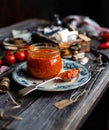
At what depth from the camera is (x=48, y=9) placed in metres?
2.95

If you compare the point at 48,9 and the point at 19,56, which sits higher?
the point at 19,56

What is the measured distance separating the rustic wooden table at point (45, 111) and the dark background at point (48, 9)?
1.77m

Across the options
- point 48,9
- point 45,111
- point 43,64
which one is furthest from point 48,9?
point 45,111

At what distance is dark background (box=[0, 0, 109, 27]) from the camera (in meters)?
2.62

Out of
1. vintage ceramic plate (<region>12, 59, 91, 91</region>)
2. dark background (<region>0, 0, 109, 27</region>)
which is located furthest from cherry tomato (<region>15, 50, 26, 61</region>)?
dark background (<region>0, 0, 109, 27</region>)

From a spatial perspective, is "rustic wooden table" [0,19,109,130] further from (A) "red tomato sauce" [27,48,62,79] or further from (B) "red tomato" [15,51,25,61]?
(B) "red tomato" [15,51,25,61]

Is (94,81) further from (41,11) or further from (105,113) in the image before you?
(41,11)

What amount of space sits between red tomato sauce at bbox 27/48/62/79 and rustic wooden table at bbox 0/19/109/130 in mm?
74

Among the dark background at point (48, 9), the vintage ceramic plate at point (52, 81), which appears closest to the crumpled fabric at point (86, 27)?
the vintage ceramic plate at point (52, 81)

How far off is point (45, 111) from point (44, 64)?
0.20m

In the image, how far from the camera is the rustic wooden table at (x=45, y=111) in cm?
71

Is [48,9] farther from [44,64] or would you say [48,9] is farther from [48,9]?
[44,64]

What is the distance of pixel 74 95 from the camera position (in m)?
0.87

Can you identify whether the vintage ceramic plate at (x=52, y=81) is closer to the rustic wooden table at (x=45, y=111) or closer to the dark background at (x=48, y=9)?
the rustic wooden table at (x=45, y=111)
